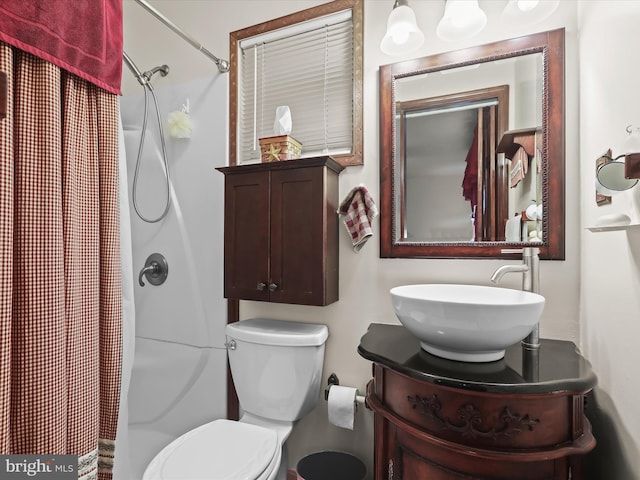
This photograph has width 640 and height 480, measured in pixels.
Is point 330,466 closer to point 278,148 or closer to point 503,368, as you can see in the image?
point 503,368

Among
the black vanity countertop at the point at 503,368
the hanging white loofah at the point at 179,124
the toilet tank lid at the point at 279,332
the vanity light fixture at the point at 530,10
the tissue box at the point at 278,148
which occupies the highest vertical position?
the vanity light fixture at the point at 530,10

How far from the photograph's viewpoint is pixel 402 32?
1.33 meters

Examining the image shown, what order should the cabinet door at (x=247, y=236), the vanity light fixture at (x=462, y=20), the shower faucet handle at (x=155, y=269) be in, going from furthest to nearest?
the shower faucet handle at (x=155, y=269)
the cabinet door at (x=247, y=236)
the vanity light fixture at (x=462, y=20)

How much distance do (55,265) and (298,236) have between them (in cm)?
87

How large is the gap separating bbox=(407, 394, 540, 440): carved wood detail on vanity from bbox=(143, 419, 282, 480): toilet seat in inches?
25.9

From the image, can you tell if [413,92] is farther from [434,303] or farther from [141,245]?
[141,245]

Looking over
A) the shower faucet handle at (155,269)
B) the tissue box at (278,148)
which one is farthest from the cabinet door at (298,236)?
the shower faucet handle at (155,269)

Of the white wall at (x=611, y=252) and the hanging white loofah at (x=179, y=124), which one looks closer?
the white wall at (x=611, y=252)

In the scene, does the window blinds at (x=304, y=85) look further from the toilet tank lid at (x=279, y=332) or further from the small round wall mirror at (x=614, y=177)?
the small round wall mirror at (x=614, y=177)

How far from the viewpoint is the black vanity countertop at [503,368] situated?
2.74 ft

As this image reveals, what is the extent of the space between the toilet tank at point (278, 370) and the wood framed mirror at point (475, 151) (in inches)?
23.3

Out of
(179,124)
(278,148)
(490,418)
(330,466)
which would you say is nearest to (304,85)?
(278,148)

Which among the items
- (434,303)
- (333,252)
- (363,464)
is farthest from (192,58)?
(363,464)

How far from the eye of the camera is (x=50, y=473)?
0.80 metres
